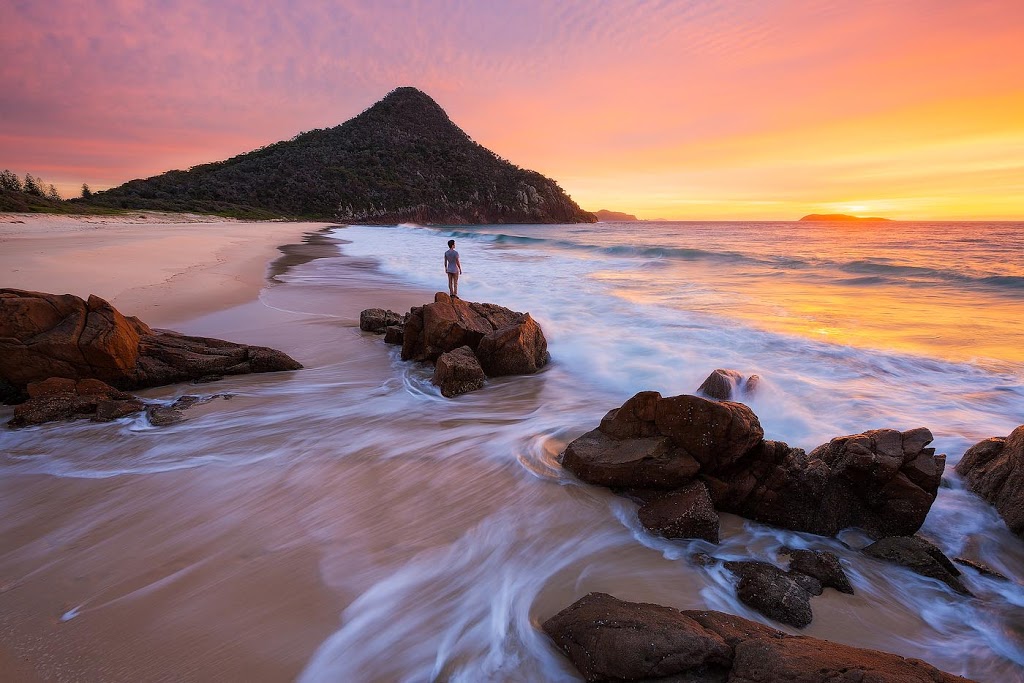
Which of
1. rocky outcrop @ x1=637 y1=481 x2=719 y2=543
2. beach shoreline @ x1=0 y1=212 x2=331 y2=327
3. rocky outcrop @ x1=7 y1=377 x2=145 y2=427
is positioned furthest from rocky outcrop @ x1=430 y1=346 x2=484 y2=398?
beach shoreline @ x1=0 y1=212 x2=331 y2=327

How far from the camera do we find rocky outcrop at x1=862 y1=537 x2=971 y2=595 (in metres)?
3.13

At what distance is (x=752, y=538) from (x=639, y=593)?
3.71 ft

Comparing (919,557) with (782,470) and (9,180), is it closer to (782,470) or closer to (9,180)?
(782,470)

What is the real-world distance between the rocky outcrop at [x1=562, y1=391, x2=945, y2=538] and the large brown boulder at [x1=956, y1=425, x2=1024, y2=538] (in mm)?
585

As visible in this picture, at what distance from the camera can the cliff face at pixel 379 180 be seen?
2894 inches

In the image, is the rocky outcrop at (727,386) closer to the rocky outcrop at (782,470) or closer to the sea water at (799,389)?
the sea water at (799,389)

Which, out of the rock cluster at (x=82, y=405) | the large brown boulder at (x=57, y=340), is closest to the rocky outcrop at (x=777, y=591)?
the rock cluster at (x=82, y=405)

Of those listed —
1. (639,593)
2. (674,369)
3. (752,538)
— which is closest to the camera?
(639,593)

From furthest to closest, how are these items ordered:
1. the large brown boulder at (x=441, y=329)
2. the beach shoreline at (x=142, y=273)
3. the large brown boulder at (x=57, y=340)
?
the beach shoreline at (x=142, y=273), the large brown boulder at (x=441, y=329), the large brown boulder at (x=57, y=340)

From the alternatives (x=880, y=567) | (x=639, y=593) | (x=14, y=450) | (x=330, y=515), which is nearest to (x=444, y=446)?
(x=330, y=515)

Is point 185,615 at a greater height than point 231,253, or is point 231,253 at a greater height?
point 231,253

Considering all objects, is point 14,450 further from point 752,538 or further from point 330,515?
point 752,538

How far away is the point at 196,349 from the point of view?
6379mm

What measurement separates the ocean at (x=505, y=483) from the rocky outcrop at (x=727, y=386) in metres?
0.19
